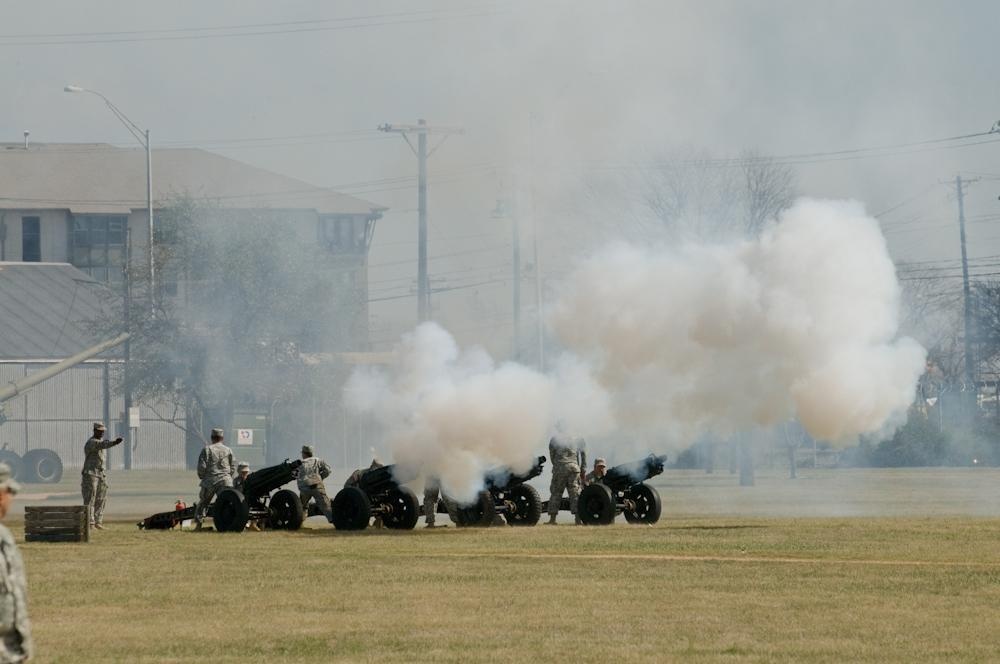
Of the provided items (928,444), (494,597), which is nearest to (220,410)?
(928,444)

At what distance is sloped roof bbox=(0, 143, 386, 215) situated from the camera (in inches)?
3807

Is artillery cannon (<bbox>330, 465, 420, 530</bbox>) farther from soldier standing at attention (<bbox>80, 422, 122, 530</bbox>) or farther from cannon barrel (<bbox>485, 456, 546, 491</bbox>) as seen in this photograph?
soldier standing at attention (<bbox>80, 422, 122, 530</bbox>)

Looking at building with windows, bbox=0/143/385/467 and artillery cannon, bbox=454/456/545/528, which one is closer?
artillery cannon, bbox=454/456/545/528

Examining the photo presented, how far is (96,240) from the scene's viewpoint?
10331 centimetres

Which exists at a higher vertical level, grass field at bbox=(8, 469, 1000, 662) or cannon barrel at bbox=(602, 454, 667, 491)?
cannon barrel at bbox=(602, 454, 667, 491)

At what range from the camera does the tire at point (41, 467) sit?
62.2 meters

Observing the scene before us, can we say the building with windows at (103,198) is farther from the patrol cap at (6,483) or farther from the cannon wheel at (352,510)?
the patrol cap at (6,483)

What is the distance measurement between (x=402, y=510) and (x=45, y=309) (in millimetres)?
54972

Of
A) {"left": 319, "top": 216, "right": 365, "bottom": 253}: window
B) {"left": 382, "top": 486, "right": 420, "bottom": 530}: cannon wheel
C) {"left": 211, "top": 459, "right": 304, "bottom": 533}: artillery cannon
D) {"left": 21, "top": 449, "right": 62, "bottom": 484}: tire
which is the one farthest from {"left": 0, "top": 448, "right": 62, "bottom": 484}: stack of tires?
{"left": 382, "top": 486, "right": 420, "bottom": 530}: cannon wheel

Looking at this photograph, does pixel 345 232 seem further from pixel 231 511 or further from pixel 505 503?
pixel 231 511

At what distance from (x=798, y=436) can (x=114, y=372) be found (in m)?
29.6

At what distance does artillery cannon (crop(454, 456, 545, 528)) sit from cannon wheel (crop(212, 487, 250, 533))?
380 centimetres

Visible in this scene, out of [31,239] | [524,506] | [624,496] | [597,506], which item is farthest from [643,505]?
[31,239]

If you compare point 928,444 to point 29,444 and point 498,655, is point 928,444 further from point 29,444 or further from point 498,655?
point 498,655
